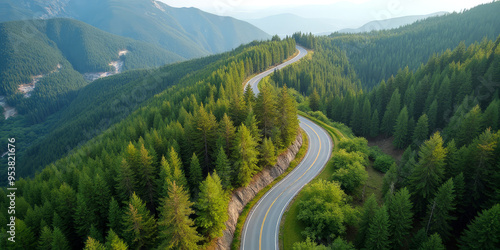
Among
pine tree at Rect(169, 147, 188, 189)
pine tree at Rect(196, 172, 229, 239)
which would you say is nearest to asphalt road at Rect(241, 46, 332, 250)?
pine tree at Rect(196, 172, 229, 239)

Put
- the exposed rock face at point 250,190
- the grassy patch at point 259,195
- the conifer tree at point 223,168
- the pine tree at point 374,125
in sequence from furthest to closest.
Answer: the pine tree at point 374,125 → the conifer tree at point 223,168 → the grassy patch at point 259,195 → the exposed rock face at point 250,190

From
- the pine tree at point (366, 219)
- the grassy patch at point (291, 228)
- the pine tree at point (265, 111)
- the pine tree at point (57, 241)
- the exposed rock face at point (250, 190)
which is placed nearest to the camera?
the pine tree at point (57, 241)

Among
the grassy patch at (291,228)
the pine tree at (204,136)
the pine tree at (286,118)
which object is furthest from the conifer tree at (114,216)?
the pine tree at (286,118)

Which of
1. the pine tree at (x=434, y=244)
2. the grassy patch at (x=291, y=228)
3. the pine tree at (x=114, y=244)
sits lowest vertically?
the grassy patch at (x=291, y=228)

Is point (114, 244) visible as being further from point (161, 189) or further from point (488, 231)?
point (488, 231)

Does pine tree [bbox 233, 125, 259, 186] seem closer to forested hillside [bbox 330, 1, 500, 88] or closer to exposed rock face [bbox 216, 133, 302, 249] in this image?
exposed rock face [bbox 216, 133, 302, 249]

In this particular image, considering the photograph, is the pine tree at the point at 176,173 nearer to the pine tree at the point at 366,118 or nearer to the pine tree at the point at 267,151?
the pine tree at the point at 267,151
